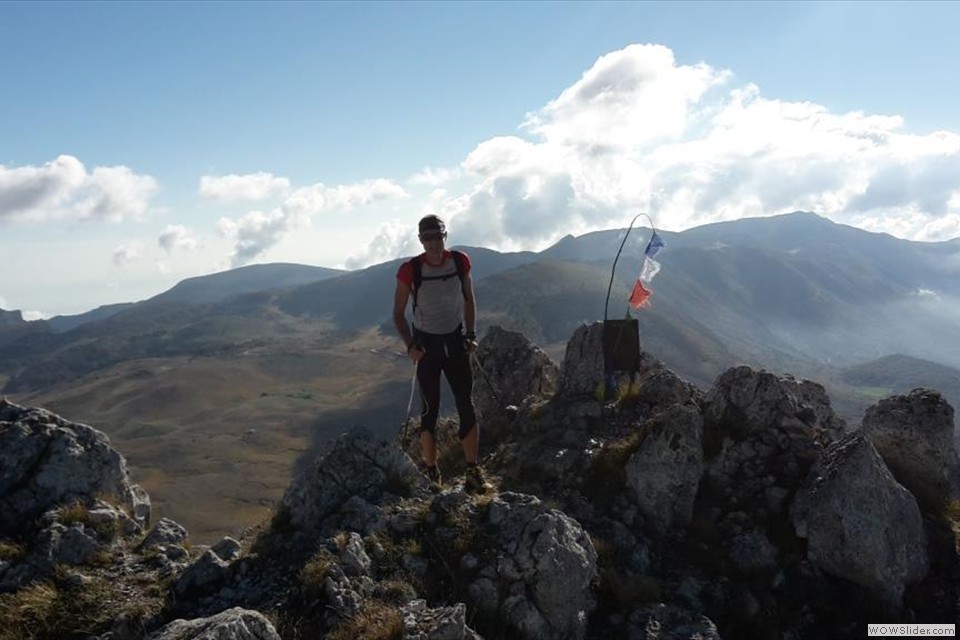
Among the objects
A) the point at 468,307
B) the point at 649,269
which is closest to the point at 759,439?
the point at 468,307

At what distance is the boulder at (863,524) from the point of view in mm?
10414

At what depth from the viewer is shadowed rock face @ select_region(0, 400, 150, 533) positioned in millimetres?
11164

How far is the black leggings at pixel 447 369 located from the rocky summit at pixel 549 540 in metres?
1.29

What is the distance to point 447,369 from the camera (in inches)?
447

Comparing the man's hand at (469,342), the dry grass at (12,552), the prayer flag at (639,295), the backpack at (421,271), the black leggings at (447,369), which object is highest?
the backpack at (421,271)

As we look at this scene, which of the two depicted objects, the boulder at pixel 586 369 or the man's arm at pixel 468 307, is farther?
the boulder at pixel 586 369

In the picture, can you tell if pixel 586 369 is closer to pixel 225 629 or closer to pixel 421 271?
pixel 421 271

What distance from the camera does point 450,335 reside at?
11.4 meters

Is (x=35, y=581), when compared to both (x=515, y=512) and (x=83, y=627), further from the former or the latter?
(x=515, y=512)

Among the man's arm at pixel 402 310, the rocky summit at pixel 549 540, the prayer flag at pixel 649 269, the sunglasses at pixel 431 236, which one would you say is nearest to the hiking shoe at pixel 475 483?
the rocky summit at pixel 549 540

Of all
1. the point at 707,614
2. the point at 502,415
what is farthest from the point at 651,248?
the point at 707,614

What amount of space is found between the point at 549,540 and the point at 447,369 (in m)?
3.60

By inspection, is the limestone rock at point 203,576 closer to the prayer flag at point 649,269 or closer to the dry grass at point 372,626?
the dry grass at point 372,626

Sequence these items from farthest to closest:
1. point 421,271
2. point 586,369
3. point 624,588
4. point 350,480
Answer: point 586,369, point 350,480, point 421,271, point 624,588
